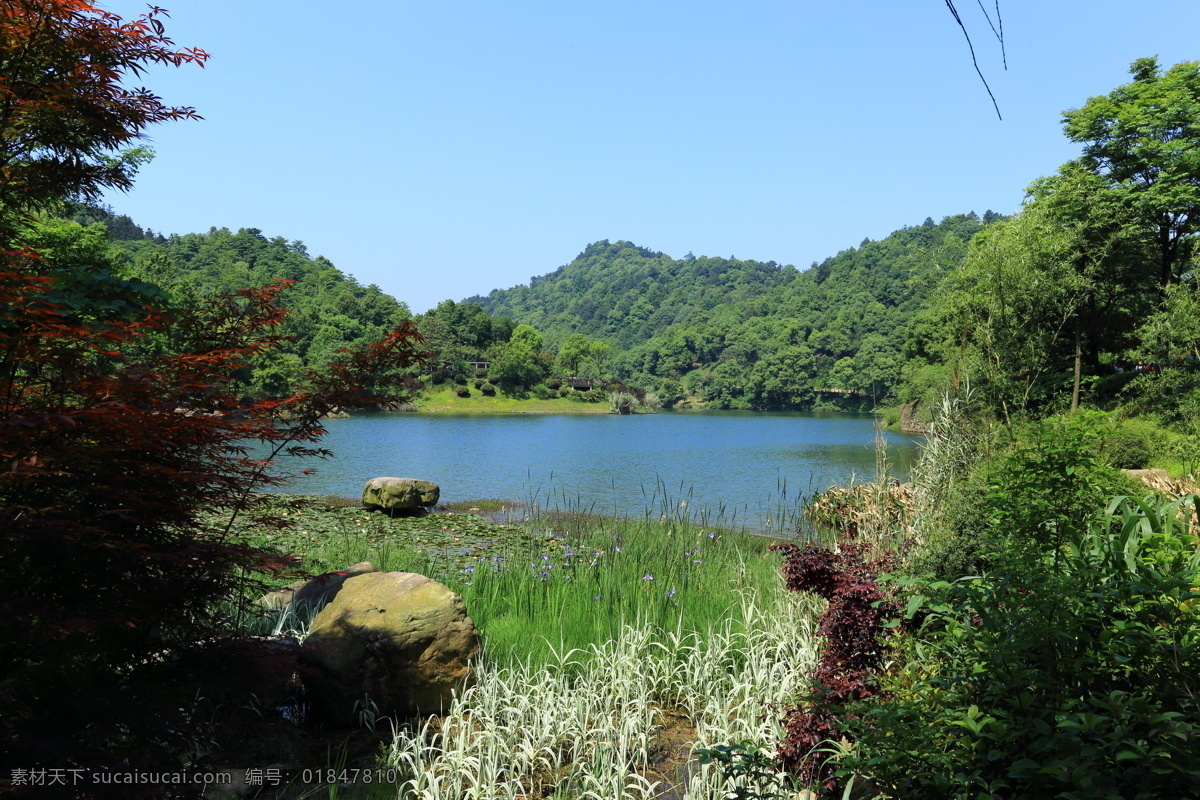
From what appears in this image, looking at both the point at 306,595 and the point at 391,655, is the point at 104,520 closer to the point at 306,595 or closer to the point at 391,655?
the point at 391,655

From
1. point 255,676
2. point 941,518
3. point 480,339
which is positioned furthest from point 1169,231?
point 480,339

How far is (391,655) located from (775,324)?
98.0 metres

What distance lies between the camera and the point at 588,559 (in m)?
6.84

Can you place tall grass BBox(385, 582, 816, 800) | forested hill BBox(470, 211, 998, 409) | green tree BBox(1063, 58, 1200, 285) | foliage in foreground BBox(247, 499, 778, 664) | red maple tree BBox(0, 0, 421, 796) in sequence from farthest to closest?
1. forested hill BBox(470, 211, 998, 409)
2. green tree BBox(1063, 58, 1200, 285)
3. foliage in foreground BBox(247, 499, 778, 664)
4. tall grass BBox(385, 582, 816, 800)
5. red maple tree BBox(0, 0, 421, 796)

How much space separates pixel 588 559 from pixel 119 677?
450 centimetres

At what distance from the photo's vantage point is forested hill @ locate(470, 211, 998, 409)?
78.1 m

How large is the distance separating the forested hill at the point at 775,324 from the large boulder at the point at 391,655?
2730 cm

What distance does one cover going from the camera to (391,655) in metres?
4.13

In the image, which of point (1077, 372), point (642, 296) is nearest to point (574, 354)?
point (1077, 372)

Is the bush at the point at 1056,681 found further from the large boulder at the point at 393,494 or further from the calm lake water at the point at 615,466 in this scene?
the large boulder at the point at 393,494

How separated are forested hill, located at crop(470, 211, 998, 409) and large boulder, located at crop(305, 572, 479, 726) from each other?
2730 cm

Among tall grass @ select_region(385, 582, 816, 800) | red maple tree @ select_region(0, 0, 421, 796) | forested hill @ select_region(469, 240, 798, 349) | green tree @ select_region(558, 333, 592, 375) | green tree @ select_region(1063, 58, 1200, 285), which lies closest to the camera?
red maple tree @ select_region(0, 0, 421, 796)

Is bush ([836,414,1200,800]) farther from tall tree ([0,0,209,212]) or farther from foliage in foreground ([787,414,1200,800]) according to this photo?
tall tree ([0,0,209,212])

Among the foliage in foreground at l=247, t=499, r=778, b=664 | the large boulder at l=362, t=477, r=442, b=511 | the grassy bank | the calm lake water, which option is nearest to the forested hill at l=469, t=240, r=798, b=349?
the calm lake water
